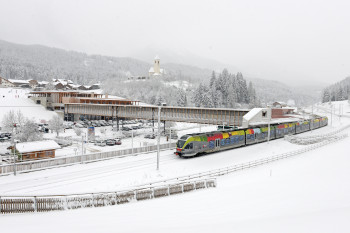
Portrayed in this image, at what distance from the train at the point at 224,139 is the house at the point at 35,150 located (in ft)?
58.6

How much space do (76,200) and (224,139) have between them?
1071 inches

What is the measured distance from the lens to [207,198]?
20609 millimetres

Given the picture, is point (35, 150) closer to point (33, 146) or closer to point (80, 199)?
point (33, 146)

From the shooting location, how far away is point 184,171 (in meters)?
31.9

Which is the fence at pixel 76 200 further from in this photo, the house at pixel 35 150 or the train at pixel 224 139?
the house at pixel 35 150

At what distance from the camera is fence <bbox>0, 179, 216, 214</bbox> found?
58.4 ft

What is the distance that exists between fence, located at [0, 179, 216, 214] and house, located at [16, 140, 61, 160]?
1644 cm

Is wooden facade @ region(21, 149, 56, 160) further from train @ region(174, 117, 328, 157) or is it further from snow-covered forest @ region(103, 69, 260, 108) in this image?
snow-covered forest @ region(103, 69, 260, 108)

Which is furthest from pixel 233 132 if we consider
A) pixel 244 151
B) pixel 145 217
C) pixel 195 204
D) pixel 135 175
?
pixel 145 217

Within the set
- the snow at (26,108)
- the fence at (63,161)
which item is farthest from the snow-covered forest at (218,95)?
the fence at (63,161)

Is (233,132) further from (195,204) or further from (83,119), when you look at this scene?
(83,119)

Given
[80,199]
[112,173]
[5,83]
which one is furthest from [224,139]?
[5,83]

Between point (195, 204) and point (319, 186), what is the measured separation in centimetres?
1242

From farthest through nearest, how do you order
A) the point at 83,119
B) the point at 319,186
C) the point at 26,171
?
A: 1. the point at 83,119
2. the point at 26,171
3. the point at 319,186
